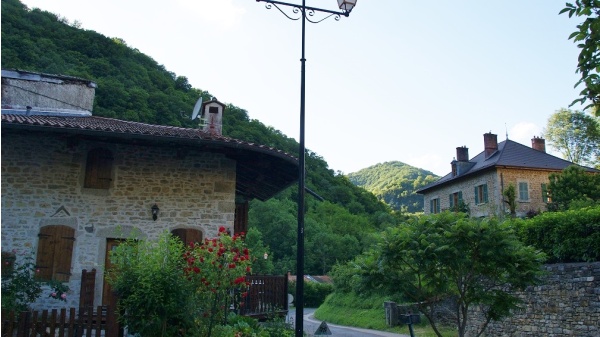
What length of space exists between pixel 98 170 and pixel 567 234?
11.9m

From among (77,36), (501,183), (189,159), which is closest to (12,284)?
(189,159)

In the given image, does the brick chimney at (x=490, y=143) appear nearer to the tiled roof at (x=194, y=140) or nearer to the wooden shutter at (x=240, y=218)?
the wooden shutter at (x=240, y=218)

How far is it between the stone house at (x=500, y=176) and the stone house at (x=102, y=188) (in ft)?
67.4

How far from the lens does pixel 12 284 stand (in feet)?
25.8

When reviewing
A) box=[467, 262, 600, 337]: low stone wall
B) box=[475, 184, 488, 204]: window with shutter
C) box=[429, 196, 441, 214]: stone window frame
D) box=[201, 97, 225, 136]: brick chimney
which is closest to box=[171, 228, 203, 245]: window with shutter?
box=[201, 97, 225, 136]: brick chimney

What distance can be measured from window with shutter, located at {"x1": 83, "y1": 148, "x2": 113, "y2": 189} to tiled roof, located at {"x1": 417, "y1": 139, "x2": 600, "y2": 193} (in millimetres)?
23365

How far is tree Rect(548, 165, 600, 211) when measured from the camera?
24002mm

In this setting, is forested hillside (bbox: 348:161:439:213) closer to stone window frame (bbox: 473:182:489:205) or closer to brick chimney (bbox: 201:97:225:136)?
stone window frame (bbox: 473:182:489:205)

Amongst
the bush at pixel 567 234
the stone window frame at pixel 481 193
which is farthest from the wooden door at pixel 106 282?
the stone window frame at pixel 481 193

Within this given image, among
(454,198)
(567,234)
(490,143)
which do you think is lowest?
(567,234)

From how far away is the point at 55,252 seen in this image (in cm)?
1041

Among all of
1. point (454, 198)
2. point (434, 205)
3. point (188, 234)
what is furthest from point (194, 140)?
point (434, 205)

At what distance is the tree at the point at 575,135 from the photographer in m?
40.4

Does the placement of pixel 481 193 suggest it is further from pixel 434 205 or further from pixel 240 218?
pixel 240 218
